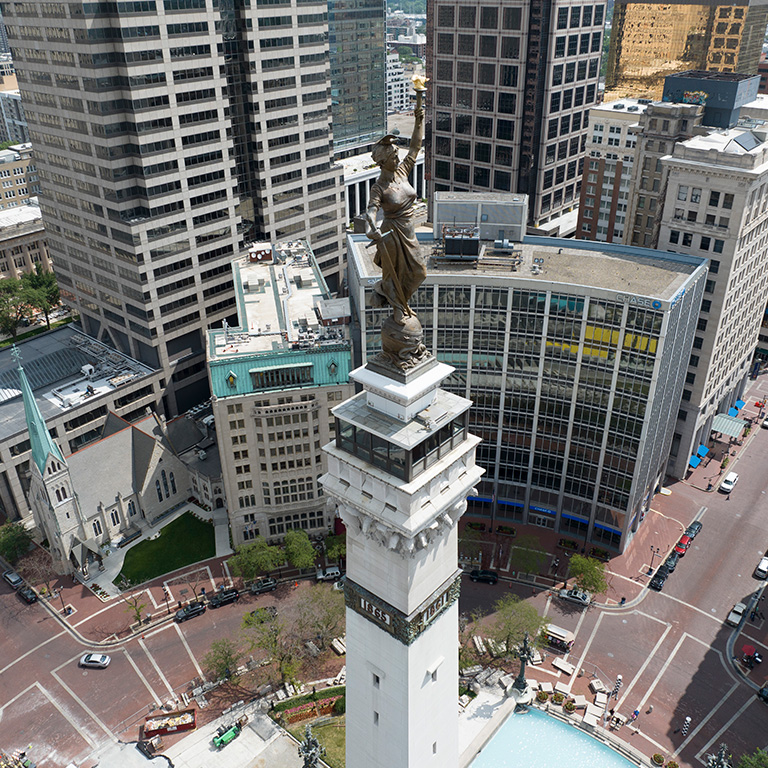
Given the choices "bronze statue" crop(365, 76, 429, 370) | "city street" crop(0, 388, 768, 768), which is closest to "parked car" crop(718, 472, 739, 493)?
"city street" crop(0, 388, 768, 768)

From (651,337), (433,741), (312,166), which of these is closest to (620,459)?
(651,337)

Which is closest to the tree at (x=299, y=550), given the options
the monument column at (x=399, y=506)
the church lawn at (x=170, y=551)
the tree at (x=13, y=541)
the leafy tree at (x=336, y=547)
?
the leafy tree at (x=336, y=547)

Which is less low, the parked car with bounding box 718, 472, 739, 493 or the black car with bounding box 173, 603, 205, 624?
the parked car with bounding box 718, 472, 739, 493

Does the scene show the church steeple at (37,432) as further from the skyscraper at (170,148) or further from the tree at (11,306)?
the tree at (11,306)

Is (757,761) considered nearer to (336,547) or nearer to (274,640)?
(274,640)

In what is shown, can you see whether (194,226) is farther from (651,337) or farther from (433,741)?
(433,741)

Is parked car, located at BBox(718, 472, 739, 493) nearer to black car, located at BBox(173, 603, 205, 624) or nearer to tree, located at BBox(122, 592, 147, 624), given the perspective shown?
black car, located at BBox(173, 603, 205, 624)

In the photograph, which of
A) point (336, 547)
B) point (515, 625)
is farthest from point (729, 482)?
point (336, 547)
